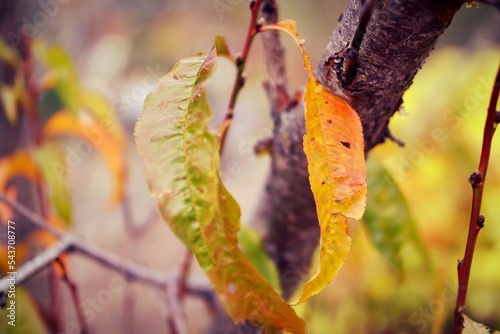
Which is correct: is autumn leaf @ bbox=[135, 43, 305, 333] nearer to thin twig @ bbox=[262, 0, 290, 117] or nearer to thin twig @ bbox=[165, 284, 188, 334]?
thin twig @ bbox=[262, 0, 290, 117]

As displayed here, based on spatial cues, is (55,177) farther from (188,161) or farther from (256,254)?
(188,161)

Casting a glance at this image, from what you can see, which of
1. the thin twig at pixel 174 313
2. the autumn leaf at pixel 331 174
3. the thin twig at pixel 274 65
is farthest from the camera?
the thin twig at pixel 174 313

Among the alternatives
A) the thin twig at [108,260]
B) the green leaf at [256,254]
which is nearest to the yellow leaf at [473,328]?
the green leaf at [256,254]

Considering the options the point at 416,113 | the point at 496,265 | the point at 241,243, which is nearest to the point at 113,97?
the point at 416,113

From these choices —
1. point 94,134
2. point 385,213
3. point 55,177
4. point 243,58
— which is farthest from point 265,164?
point 243,58

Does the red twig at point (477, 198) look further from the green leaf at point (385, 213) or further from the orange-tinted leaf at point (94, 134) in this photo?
the orange-tinted leaf at point (94, 134)

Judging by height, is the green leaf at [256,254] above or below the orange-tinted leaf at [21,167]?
below

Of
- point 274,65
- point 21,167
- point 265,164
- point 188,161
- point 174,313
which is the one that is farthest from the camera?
point 265,164

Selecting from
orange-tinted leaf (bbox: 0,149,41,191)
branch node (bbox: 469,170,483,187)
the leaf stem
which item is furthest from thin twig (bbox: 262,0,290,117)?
orange-tinted leaf (bbox: 0,149,41,191)
